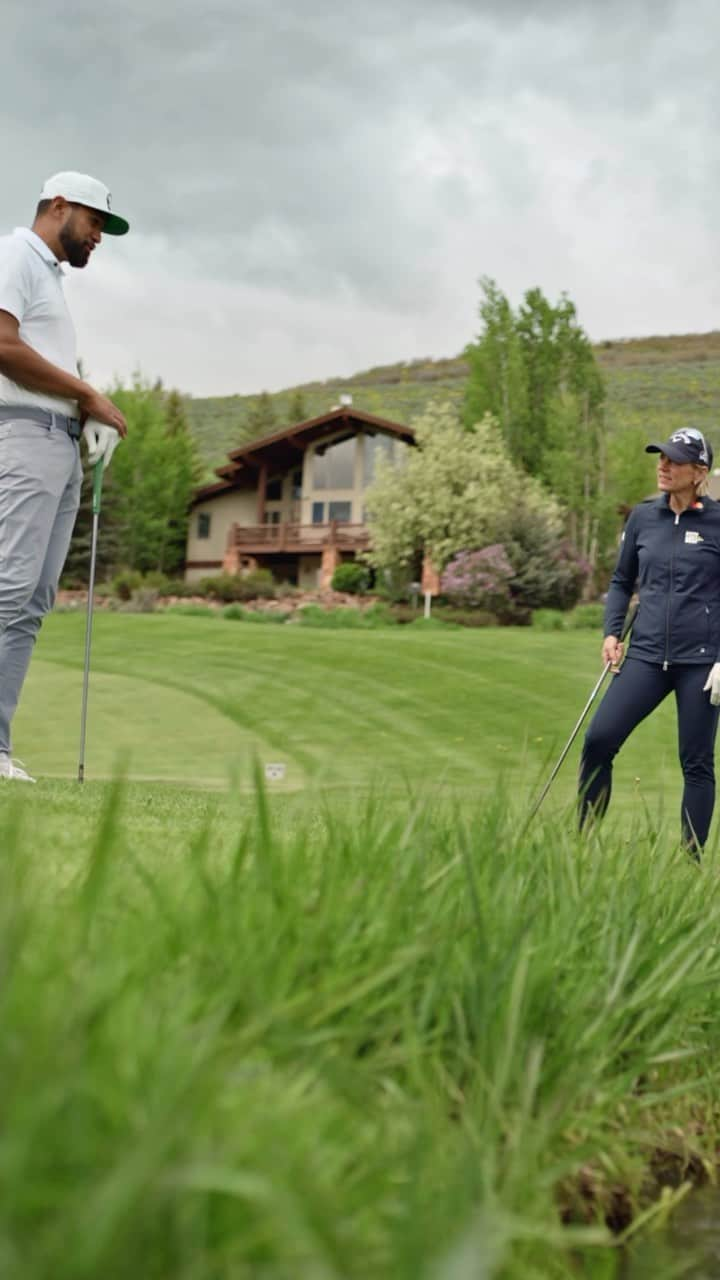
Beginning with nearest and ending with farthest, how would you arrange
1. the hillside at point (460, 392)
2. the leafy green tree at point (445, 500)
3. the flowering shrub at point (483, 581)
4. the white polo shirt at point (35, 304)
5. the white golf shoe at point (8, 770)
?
the white golf shoe at point (8, 770) → the white polo shirt at point (35, 304) → the flowering shrub at point (483, 581) → the leafy green tree at point (445, 500) → the hillside at point (460, 392)

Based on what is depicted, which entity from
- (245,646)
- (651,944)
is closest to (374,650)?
(245,646)

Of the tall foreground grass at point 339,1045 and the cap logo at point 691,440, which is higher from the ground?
the cap logo at point 691,440

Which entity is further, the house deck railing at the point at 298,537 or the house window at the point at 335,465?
the house window at the point at 335,465

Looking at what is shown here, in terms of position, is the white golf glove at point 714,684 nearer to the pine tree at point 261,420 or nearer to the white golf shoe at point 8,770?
the white golf shoe at point 8,770

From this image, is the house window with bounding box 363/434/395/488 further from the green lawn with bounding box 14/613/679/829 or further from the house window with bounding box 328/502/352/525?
the green lawn with bounding box 14/613/679/829

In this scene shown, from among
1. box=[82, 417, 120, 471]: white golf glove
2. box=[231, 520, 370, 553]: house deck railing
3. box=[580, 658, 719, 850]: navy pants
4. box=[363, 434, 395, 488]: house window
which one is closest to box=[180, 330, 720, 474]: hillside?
box=[363, 434, 395, 488]: house window

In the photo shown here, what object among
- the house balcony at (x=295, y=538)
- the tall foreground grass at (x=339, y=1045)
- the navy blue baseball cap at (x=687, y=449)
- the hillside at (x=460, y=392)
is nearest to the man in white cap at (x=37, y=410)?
the tall foreground grass at (x=339, y=1045)

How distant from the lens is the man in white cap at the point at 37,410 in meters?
4.71

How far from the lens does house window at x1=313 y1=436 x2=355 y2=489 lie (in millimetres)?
41531

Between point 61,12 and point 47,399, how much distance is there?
9.54 m

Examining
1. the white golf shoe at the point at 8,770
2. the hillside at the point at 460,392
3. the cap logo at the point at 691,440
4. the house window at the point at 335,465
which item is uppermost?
the hillside at the point at 460,392

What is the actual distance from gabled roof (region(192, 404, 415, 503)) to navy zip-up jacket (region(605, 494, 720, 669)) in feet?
108

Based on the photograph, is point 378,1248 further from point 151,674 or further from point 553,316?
point 553,316

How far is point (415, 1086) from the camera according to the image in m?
1.99
